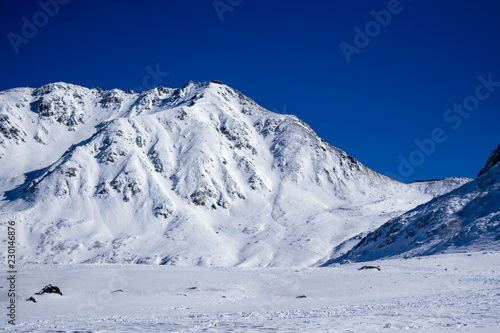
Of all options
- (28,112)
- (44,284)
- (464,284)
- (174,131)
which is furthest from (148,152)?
(464,284)

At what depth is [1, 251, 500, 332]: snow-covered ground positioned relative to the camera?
46.3ft

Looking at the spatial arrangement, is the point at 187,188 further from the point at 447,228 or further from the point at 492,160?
the point at 447,228

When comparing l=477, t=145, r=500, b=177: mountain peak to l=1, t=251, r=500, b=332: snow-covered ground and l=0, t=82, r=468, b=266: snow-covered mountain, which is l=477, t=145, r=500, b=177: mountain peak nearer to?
l=0, t=82, r=468, b=266: snow-covered mountain

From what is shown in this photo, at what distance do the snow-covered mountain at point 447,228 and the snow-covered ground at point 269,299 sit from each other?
10.7 m

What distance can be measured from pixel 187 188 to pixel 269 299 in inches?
4076

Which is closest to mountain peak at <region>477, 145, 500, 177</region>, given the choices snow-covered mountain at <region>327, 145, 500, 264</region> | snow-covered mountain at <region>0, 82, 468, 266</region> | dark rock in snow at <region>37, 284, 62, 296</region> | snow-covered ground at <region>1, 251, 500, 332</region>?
snow-covered mountain at <region>327, 145, 500, 264</region>

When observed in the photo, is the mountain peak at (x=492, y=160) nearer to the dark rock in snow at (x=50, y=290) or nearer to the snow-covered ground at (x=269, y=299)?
the snow-covered ground at (x=269, y=299)

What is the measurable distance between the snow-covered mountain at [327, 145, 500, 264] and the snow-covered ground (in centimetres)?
1072

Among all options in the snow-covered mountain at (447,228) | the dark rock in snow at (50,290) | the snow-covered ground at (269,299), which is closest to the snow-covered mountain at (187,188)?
the snow-covered mountain at (447,228)

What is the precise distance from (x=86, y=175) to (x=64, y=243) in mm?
29148

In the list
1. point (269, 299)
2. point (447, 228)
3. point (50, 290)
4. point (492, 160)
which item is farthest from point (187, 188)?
point (269, 299)

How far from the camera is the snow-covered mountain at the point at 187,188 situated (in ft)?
334

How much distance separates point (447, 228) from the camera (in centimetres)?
5528

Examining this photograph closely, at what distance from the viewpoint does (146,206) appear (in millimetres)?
117438
